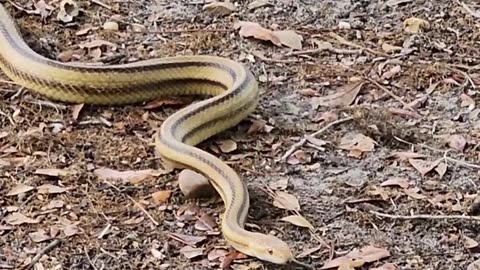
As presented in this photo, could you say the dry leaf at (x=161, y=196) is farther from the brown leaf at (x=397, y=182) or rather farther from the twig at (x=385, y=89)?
the twig at (x=385, y=89)

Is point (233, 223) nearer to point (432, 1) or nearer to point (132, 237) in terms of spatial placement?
point (132, 237)

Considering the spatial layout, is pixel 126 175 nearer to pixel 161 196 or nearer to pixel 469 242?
pixel 161 196

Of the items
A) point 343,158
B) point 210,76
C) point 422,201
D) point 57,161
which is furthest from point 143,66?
point 422,201

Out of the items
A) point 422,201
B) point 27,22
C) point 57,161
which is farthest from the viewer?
point 27,22

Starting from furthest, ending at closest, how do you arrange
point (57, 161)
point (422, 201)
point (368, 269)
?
point (57, 161), point (422, 201), point (368, 269)

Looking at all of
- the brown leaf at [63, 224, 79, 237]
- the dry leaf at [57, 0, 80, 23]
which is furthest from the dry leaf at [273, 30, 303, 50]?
the brown leaf at [63, 224, 79, 237]

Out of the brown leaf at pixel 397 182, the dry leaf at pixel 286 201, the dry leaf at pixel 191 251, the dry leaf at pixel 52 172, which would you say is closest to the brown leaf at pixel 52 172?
the dry leaf at pixel 52 172

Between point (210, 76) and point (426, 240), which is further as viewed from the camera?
point (210, 76)

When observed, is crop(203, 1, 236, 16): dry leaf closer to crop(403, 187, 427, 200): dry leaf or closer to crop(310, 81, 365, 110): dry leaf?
crop(310, 81, 365, 110): dry leaf
